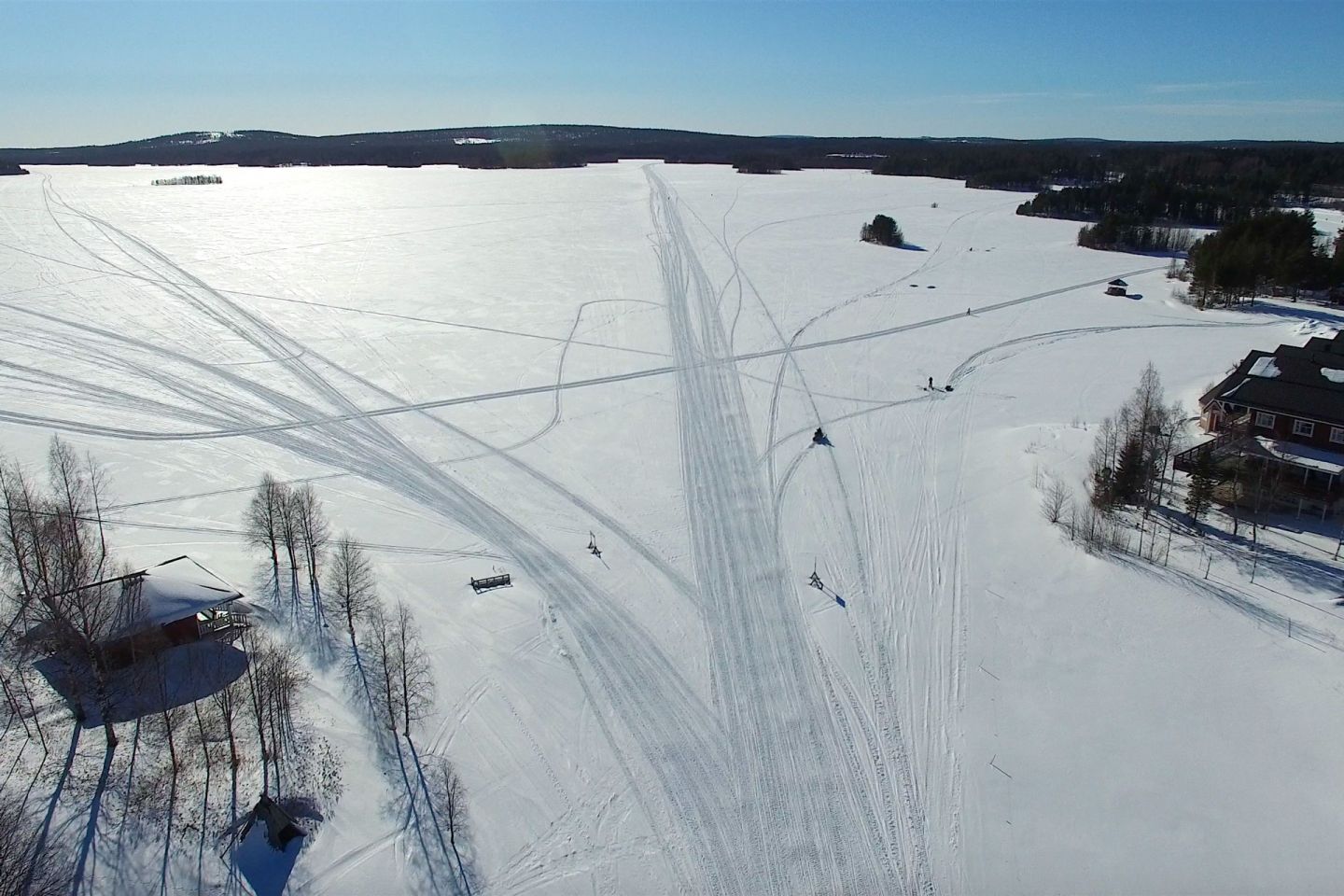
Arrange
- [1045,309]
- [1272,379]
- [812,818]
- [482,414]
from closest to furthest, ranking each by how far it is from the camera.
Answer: [812,818]
[1272,379]
[482,414]
[1045,309]

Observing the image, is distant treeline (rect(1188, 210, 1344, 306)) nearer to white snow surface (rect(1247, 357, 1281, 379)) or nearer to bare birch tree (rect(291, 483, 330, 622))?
white snow surface (rect(1247, 357, 1281, 379))

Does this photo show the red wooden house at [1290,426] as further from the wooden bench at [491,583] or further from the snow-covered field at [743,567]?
the wooden bench at [491,583]

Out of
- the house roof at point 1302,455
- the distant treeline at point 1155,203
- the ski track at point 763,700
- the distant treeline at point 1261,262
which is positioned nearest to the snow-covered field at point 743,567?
the ski track at point 763,700

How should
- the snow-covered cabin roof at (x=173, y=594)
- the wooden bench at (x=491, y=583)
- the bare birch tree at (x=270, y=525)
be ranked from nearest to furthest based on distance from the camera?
1. the snow-covered cabin roof at (x=173, y=594)
2. the wooden bench at (x=491, y=583)
3. the bare birch tree at (x=270, y=525)

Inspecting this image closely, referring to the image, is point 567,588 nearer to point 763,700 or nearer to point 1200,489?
point 763,700

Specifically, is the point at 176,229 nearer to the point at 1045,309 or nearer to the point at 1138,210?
the point at 1045,309

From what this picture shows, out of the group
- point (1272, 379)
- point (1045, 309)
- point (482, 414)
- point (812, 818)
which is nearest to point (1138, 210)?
point (1045, 309)
